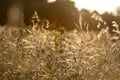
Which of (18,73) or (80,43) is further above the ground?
(80,43)

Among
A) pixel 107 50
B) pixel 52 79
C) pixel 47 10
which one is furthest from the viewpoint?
pixel 47 10

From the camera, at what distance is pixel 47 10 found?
19.4 meters

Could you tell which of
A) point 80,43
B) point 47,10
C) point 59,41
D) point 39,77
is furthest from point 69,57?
point 47,10

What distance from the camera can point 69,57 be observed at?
470cm

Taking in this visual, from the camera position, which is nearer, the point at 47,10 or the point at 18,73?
the point at 18,73

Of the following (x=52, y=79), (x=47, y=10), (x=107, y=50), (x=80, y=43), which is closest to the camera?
(x=52, y=79)

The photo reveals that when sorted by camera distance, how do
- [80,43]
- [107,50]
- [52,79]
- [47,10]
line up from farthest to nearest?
[47,10] → [107,50] → [80,43] → [52,79]

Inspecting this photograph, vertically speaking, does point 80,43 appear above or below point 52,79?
above

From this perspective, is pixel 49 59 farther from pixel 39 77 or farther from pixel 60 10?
pixel 60 10

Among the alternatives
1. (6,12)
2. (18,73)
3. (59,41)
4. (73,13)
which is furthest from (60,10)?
(18,73)

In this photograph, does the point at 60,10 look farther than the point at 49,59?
Yes

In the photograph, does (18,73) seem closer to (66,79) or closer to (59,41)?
(66,79)

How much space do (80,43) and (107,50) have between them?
3.04 feet

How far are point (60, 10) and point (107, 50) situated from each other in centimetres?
1459
